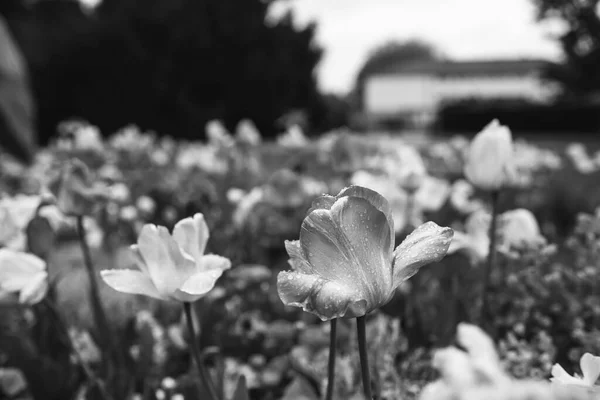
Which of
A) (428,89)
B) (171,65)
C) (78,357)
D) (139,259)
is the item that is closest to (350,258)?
(139,259)

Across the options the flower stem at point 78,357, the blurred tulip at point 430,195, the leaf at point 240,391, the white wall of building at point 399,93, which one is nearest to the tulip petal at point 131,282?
the leaf at point 240,391

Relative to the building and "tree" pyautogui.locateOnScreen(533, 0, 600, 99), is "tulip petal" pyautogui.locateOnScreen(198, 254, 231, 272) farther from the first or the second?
the building

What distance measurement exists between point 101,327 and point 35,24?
55.9 ft

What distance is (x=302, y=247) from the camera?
0.79 meters

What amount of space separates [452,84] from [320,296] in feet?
153

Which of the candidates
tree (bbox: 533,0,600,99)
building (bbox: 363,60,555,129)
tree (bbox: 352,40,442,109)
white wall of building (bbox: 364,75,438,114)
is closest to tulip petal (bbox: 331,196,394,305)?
tree (bbox: 533,0,600,99)

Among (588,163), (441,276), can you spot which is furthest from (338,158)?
(588,163)

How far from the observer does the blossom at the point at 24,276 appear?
→ 1.13 meters

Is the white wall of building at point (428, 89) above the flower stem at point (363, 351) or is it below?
above

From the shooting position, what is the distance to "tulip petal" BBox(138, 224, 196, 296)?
3.10 ft

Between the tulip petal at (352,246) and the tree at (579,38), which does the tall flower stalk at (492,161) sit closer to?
the tulip petal at (352,246)

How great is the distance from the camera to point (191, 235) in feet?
3.24

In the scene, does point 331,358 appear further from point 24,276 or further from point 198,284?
point 24,276

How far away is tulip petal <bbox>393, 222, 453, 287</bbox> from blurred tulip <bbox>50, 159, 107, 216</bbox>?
885 millimetres
